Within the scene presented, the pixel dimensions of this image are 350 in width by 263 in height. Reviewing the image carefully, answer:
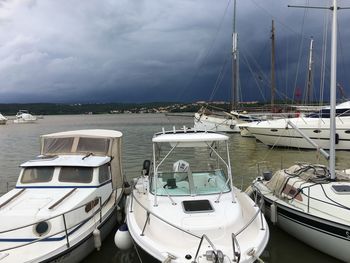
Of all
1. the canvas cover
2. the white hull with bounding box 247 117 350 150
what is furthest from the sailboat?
the canvas cover

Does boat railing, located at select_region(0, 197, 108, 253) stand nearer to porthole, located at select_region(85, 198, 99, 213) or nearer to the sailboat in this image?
porthole, located at select_region(85, 198, 99, 213)

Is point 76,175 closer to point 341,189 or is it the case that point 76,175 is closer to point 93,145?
point 93,145

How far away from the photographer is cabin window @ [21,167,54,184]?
33.9 ft

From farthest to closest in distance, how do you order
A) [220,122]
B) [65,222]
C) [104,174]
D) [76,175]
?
[220,122] → [104,174] → [76,175] → [65,222]

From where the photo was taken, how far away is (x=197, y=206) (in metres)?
8.10

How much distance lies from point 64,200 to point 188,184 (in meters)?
3.20

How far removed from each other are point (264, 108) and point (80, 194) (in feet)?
145

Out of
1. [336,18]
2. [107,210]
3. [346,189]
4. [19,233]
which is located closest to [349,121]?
[336,18]

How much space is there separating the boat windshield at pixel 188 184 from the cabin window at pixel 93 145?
3.62 m

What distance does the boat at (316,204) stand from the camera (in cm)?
826

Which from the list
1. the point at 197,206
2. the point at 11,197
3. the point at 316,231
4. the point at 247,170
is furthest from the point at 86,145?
the point at 247,170

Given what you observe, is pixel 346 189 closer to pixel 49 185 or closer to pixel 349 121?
pixel 49 185

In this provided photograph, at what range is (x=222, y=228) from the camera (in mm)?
7340

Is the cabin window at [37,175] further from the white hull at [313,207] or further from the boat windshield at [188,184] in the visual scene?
the white hull at [313,207]
